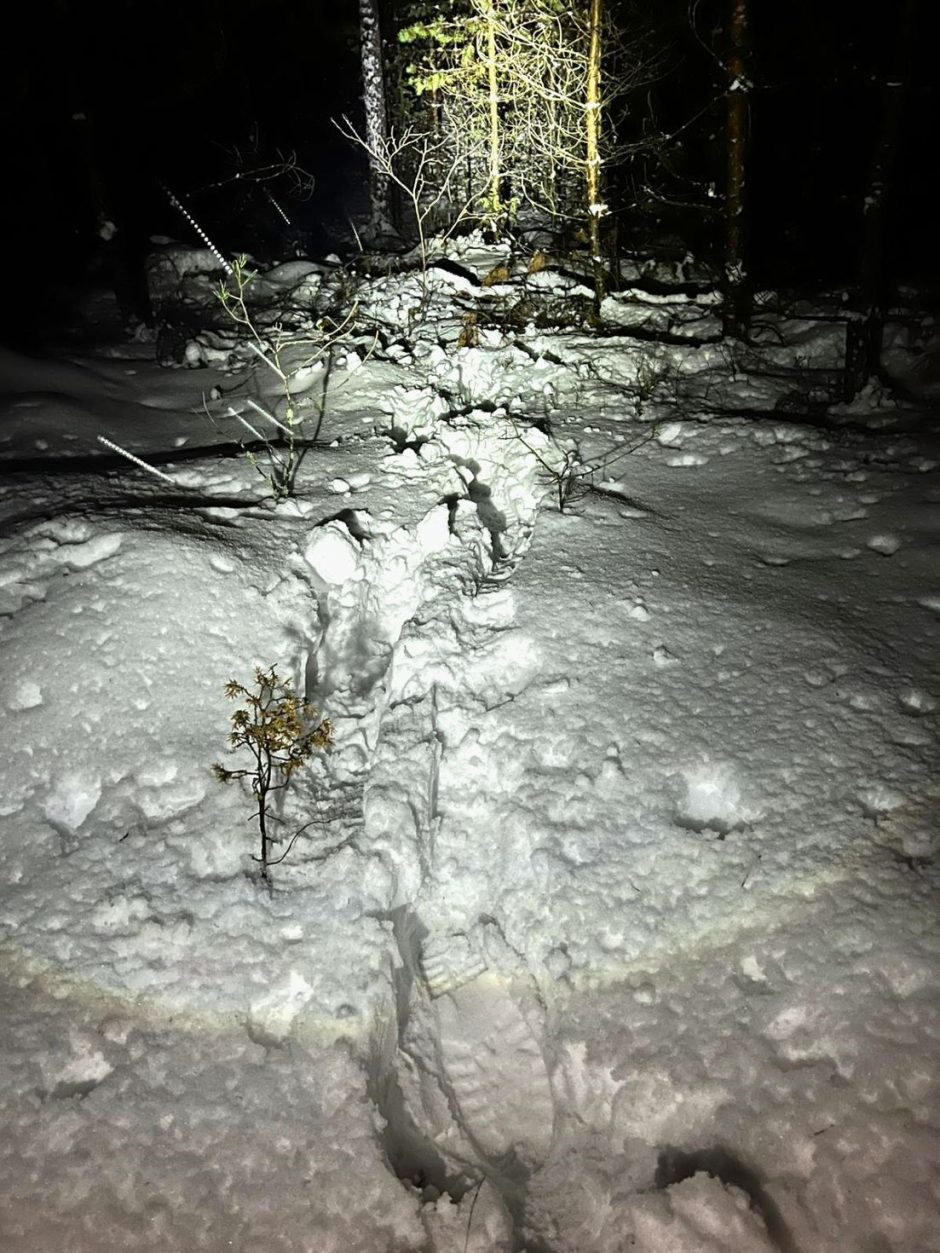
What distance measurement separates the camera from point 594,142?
244 inches

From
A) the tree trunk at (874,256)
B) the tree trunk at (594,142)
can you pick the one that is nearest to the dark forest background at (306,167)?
the tree trunk at (874,256)

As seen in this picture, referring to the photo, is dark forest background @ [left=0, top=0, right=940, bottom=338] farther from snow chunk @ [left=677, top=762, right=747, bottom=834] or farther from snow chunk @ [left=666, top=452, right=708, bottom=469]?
snow chunk @ [left=677, top=762, right=747, bottom=834]

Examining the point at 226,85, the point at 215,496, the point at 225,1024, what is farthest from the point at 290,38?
the point at 225,1024

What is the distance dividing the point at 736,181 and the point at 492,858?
5652mm

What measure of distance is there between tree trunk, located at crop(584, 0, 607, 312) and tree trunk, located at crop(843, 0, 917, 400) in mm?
2135

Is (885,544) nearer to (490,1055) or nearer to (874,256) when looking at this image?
(874,256)

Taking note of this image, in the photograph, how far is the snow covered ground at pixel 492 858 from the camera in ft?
7.93

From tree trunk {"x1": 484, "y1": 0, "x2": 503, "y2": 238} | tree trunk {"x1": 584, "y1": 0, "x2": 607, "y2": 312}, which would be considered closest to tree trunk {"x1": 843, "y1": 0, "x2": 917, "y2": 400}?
tree trunk {"x1": 584, "y1": 0, "x2": 607, "y2": 312}

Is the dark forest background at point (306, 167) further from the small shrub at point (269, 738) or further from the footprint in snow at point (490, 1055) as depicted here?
the footprint in snow at point (490, 1055)

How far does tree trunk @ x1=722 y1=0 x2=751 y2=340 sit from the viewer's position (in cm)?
549

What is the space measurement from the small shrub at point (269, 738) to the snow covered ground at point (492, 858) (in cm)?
9

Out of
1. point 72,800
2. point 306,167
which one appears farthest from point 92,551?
point 306,167

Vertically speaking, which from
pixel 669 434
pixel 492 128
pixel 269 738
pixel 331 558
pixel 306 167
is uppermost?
pixel 306 167

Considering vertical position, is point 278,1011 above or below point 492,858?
below
